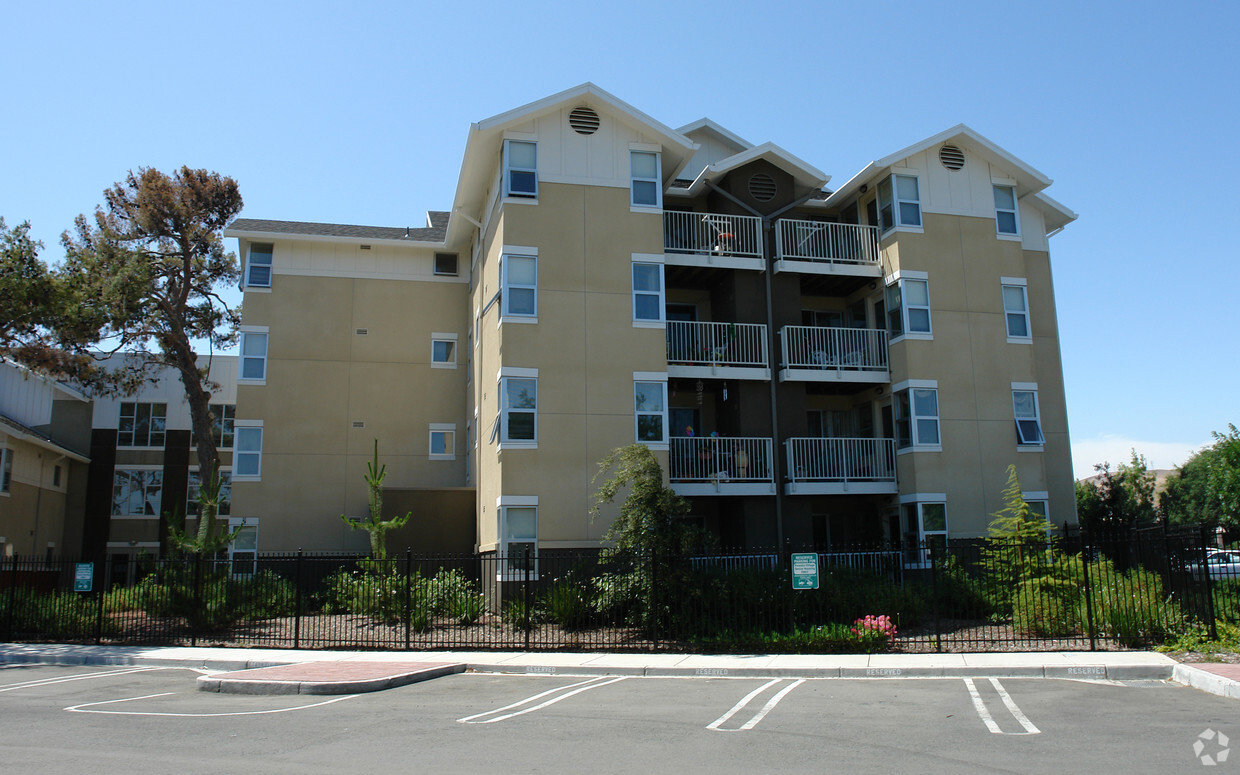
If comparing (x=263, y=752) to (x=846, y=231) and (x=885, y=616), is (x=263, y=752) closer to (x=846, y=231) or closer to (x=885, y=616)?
(x=885, y=616)

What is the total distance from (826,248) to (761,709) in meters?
17.1

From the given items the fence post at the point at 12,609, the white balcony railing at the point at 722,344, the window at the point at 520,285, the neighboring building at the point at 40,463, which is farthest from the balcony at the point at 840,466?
the neighboring building at the point at 40,463

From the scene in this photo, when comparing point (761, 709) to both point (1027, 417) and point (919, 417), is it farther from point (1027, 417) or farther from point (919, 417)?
point (1027, 417)

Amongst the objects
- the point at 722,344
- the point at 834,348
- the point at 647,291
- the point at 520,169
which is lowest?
the point at 722,344

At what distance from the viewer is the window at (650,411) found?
2200 centimetres

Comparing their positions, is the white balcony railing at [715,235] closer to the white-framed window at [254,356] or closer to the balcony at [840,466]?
the balcony at [840,466]

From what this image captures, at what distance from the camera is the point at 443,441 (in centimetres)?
2884

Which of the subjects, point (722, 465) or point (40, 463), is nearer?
point (722, 465)

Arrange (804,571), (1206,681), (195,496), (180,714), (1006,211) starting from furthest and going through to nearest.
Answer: (195,496), (1006,211), (804,571), (1206,681), (180,714)

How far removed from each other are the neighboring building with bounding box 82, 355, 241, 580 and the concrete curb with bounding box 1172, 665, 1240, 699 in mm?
35223

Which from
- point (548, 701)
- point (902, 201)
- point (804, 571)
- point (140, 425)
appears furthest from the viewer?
point (140, 425)

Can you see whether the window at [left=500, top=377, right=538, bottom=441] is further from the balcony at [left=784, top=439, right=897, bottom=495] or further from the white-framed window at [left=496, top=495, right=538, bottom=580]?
the balcony at [left=784, top=439, right=897, bottom=495]

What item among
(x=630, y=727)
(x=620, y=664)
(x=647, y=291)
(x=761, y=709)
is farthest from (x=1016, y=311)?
(x=630, y=727)

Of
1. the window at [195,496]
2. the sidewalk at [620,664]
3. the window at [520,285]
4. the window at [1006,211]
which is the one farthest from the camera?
the window at [195,496]
